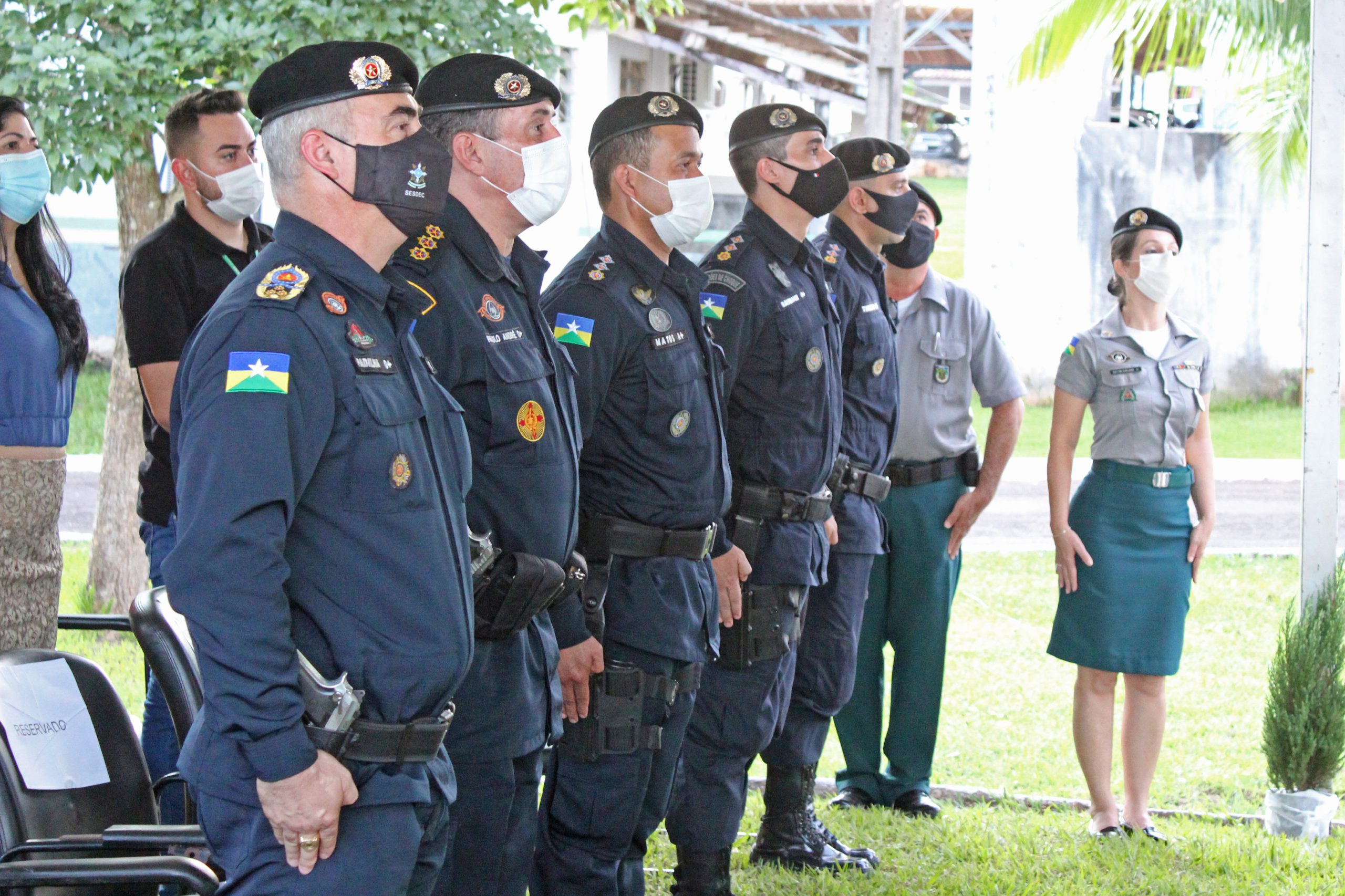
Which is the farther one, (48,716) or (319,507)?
(48,716)

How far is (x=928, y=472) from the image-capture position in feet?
16.9

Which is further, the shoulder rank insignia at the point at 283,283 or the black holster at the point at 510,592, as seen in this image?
the black holster at the point at 510,592

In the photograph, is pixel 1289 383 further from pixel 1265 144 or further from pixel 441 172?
pixel 441 172

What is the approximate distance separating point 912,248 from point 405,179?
3.15 metres

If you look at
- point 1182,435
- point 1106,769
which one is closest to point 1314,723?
point 1106,769

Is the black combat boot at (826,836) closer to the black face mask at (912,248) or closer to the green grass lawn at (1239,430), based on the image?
the black face mask at (912,248)

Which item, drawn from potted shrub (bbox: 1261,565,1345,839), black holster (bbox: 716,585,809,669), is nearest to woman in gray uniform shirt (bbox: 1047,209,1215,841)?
potted shrub (bbox: 1261,565,1345,839)

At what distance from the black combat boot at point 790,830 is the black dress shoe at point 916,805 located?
2.04 feet

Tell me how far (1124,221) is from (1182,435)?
782 millimetres

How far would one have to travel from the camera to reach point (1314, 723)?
15.6 ft

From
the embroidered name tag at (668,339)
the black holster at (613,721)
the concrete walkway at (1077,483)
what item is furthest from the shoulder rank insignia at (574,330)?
the concrete walkway at (1077,483)

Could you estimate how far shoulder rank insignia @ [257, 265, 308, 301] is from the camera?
7.09 ft

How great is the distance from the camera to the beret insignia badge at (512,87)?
120 inches

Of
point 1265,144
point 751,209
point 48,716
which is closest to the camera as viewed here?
point 48,716
